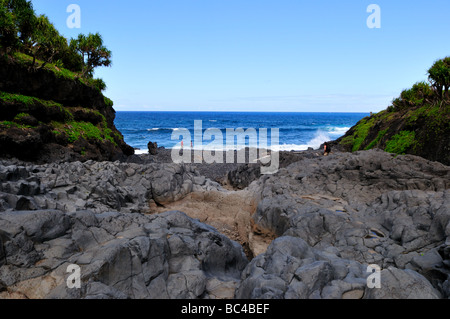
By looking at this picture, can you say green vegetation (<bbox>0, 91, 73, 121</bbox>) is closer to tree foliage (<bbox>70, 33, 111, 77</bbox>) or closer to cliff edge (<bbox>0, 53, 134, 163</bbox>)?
cliff edge (<bbox>0, 53, 134, 163</bbox>)

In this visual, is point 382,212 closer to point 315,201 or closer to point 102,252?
point 315,201

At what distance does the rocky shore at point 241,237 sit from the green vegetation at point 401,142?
15.9 feet

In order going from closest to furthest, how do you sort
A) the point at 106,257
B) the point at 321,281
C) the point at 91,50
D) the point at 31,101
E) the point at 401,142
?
1. the point at 321,281
2. the point at 106,257
3. the point at 401,142
4. the point at 31,101
5. the point at 91,50

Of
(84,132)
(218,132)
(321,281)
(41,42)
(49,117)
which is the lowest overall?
(321,281)

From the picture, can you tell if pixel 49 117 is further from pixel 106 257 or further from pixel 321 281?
pixel 321 281

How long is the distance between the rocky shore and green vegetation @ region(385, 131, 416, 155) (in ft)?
15.9

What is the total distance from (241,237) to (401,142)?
12.5 meters

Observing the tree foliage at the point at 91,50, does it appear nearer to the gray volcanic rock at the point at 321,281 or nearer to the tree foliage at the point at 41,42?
the tree foliage at the point at 41,42

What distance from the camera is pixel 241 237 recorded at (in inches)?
489

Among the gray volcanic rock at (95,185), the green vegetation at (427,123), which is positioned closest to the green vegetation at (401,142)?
the green vegetation at (427,123)

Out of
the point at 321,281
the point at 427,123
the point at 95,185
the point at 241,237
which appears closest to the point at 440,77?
the point at 427,123

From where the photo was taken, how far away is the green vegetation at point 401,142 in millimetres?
17453

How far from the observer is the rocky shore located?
519 centimetres

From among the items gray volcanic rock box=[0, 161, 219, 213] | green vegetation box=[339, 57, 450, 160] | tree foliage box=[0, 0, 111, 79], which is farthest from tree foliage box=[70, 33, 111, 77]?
green vegetation box=[339, 57, 450, 160]
